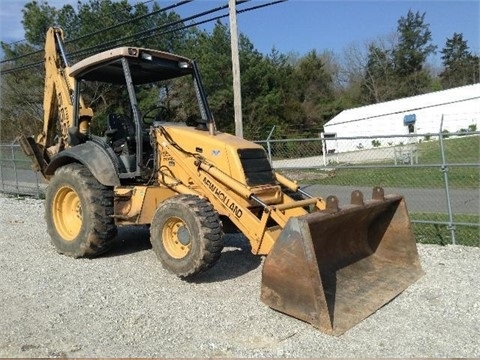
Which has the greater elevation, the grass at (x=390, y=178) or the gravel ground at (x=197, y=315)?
the grass at (x=390, y=178)

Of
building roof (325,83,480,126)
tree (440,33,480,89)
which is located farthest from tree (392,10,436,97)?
building roof (325,83,480,126)

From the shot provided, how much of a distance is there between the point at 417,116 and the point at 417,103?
45.7 inches

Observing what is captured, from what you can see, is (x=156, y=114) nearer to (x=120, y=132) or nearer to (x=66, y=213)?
(x=120, y=132)

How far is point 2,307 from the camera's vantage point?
5.13 m

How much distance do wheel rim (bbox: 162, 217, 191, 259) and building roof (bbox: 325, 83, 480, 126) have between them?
30.9 meters

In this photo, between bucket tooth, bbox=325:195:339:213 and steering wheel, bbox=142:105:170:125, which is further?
steering wheel, bbox=142:105:170:125

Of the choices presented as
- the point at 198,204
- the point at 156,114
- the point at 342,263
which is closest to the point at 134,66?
the point at 156,114

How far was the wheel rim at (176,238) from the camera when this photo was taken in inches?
219

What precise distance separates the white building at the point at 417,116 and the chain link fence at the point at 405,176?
14.8 metres

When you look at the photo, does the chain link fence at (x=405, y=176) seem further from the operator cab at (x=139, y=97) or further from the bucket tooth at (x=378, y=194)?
the operator cab at (x=139, y=97)

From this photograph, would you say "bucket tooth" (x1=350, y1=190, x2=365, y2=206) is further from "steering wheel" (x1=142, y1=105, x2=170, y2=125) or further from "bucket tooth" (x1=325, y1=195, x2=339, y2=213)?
"steering wheel" (x1=142, y1=105, x2=170, y2=125)

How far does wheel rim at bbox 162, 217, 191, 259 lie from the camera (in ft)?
18.3

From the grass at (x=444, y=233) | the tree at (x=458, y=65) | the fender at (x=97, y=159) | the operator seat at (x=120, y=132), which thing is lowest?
the grass at (x=444, y=233)

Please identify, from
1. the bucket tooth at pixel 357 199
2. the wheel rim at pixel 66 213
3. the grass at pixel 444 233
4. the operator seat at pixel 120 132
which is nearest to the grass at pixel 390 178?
the grass at pixel 444 233
